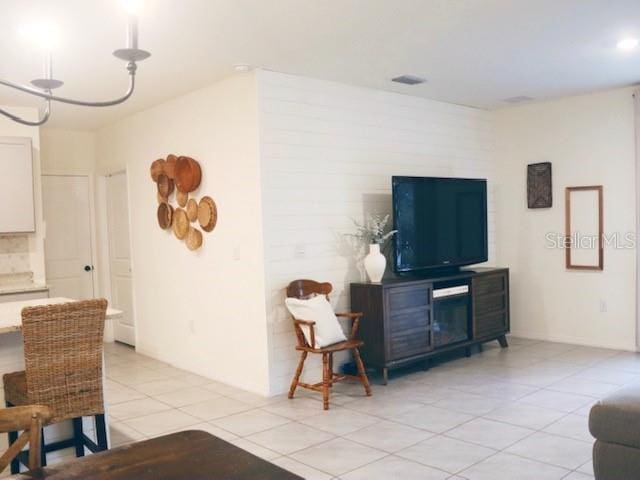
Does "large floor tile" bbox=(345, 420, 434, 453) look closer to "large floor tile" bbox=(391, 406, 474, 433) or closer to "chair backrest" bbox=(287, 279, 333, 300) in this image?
"large floor tile" bbox=(391, 406, 474, 433)

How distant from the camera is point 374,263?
493cm

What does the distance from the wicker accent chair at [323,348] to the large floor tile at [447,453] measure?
99cm

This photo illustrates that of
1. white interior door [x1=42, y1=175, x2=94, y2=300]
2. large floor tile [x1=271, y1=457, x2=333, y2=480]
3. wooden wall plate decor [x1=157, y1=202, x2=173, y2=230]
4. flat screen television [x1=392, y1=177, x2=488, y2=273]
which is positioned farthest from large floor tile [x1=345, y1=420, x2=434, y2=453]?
white interior door [x1=42, y1=175, x2=94, y2=300]

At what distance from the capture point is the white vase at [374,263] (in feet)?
16.2

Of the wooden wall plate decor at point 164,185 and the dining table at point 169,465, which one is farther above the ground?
the wooden wall plate decor at point 164,185

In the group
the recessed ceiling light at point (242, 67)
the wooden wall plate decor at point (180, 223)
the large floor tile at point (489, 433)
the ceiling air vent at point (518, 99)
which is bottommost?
the large floor tile at point (489, 433)

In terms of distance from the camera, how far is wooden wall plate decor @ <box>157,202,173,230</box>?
5629 mm

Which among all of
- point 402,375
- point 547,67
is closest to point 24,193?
point 402,375

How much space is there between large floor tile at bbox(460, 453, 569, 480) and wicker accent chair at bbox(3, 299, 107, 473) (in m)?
2.01

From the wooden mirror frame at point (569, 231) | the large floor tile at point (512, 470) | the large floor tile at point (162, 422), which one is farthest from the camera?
the wooden mirror frame at point (569, 231)

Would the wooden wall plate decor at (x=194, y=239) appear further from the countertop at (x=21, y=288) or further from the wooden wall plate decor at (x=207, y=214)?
the countertop at (x=21, y=288)

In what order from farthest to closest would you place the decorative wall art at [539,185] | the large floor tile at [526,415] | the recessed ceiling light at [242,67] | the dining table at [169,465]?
the decorative wall art at [539,185], the recessed ceiling light at [242,67], the large floor tile at [526,415], the dining table at [169,465]

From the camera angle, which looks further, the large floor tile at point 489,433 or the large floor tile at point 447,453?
the large floor tile at point 489,433

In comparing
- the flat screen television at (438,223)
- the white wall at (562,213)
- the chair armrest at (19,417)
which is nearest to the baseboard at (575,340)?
the white wall at (562,213)
